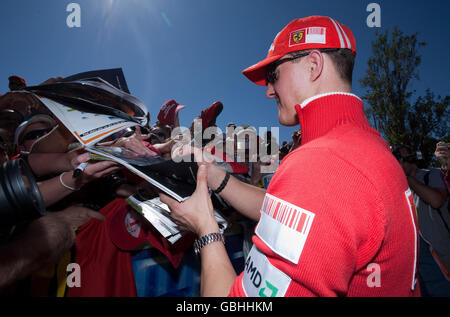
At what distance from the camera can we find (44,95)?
50.1 inches

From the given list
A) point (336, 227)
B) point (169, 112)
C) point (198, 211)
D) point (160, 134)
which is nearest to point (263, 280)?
point (336, 227)

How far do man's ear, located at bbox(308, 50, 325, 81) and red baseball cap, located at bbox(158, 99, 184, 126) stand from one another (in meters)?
3.01

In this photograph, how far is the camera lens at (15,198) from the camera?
2.53ft

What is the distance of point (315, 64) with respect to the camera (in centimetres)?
119

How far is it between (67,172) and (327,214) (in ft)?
5.60

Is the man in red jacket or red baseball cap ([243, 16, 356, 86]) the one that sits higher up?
red baseball cap ([243, 16, 356, 86])

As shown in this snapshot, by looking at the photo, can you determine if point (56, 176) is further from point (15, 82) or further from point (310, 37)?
point (15, 82)

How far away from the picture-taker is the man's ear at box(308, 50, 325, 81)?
45.7 inches

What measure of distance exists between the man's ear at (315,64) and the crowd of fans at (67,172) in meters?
1.15

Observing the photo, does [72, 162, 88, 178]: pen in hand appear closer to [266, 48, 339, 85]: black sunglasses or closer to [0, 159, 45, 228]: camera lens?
[0, 159, 45, 228]: camera lens

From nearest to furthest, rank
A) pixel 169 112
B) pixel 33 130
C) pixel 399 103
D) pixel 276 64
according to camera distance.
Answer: pixel 276 64 < pixel 33 130 < pixel 169 112 < pixel 399 103

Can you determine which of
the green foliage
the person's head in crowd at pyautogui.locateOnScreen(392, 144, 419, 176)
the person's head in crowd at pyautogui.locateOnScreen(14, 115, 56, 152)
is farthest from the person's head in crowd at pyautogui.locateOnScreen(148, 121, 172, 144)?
the green foliage

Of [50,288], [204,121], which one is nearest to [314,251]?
[50,288]
